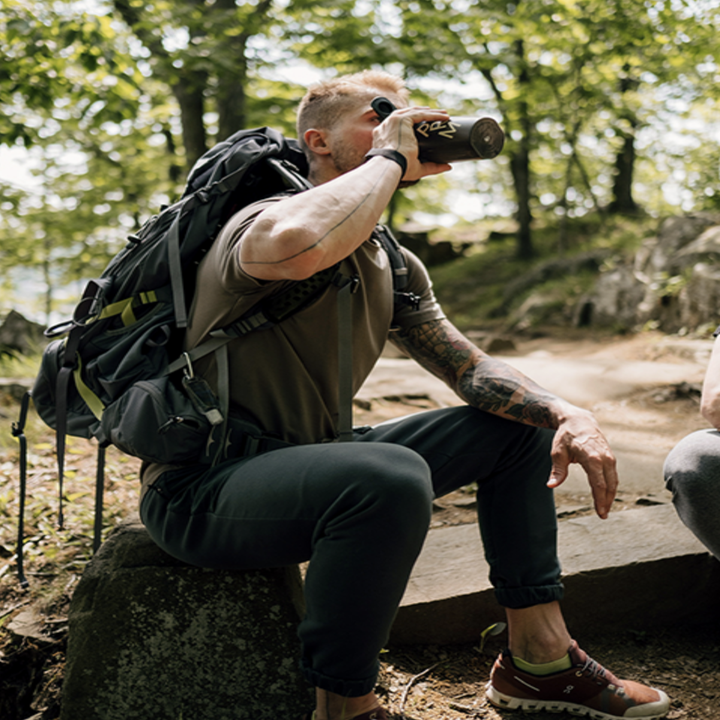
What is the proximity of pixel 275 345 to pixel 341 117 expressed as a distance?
2.49ft

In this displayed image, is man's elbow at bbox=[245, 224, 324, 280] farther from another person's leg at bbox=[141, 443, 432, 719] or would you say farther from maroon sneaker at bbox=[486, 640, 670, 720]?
maroon sneaker at bbox=[486, 640, 670, 720]

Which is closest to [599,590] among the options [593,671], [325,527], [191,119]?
[593,671]

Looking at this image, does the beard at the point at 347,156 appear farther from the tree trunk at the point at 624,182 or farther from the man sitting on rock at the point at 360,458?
the tree trunk at the point at 624,182

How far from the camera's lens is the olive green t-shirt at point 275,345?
155 cm

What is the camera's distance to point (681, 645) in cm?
210

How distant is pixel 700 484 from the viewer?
168cm

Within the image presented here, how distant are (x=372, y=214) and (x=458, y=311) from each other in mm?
10571

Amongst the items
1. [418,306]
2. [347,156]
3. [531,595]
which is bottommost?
[531,595]

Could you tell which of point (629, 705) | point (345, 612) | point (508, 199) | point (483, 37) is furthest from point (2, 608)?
point (508, 199)

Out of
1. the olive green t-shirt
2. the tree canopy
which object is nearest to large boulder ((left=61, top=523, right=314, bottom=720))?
the olive green t-shirt

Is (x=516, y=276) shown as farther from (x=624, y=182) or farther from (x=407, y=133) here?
(x=407, y=133)

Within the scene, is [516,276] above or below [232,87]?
below

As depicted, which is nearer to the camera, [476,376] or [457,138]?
[457,138]

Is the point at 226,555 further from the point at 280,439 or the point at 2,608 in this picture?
the point at 2,608
